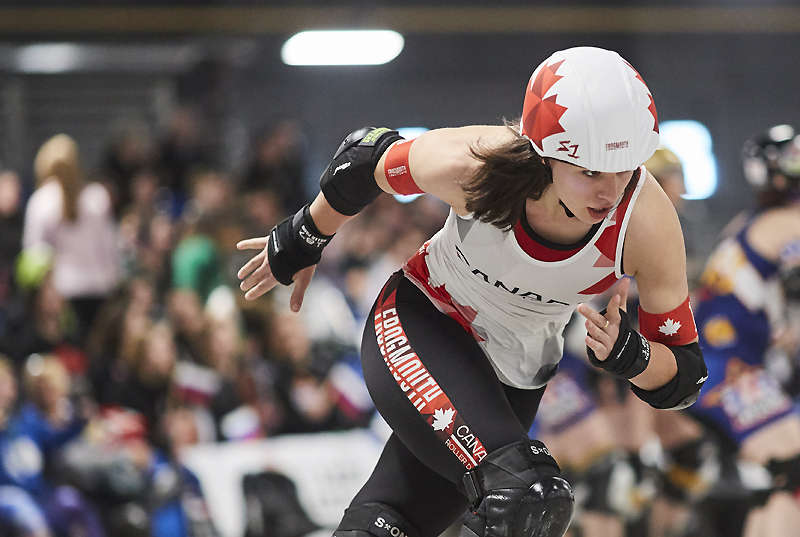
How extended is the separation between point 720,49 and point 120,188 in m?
9.61

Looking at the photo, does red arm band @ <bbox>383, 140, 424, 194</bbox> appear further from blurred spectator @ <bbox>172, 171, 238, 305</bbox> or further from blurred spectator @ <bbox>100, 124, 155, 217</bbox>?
blurred spectator @ <bbox>100, 124, 155, 217</bbox>

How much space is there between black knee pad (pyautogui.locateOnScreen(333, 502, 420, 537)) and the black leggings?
0.11 feet

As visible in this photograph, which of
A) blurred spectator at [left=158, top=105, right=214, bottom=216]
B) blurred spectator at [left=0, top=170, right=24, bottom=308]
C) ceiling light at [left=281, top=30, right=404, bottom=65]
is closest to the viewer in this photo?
blurred spectator at [left=0, top=170, right=24, bottom=308]

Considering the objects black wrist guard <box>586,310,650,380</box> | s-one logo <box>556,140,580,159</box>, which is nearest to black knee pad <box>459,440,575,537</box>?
black wrist guard <box>586,310,650,380</box>

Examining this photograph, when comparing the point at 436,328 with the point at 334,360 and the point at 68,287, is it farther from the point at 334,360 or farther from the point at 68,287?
the point at 68,287

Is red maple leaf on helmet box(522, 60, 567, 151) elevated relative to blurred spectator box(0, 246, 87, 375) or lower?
elevated

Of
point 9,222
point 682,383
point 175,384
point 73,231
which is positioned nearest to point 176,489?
point 175,384

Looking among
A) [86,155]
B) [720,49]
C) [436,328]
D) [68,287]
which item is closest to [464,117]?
[720,49]

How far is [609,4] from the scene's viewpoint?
1147 centimetres

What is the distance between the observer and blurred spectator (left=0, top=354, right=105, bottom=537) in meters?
4.75

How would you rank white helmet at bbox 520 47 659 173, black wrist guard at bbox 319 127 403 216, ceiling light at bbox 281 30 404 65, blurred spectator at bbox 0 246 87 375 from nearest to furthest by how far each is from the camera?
white helmet at bbox 520 47 659 173, black wrist guard at bbox 319 127 403 216, blurred spectator at bbox 0 246 87 375, ceiling light at bbox 281 30 404 65

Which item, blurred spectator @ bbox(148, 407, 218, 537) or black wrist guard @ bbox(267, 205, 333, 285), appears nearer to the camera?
black wrist guard @ bbox(267, 205, 333, 285)

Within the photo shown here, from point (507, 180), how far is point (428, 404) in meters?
0.58

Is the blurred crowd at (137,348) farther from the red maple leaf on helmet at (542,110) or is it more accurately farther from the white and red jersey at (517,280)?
the red maple leaf on helmet at (542,110)
